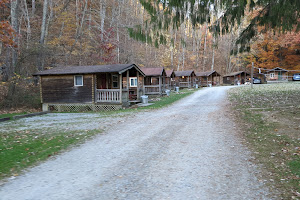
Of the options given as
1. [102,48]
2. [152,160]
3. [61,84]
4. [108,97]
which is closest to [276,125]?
[152,160]

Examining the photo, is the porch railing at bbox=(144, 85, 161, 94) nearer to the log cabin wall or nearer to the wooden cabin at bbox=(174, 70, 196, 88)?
the log cabin wall

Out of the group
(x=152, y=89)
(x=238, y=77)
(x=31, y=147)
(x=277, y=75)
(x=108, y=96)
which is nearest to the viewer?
(x=31, y=147)

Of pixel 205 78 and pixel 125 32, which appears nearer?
pixel 125 32

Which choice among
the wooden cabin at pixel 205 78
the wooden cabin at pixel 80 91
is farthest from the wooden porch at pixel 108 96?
the wooden cabin at pixel 205 78

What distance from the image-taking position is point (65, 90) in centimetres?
1858

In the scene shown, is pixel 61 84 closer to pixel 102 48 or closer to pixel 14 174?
pixel 102 48

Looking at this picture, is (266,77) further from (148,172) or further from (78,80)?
(148,172)

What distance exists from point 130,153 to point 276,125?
6297mm

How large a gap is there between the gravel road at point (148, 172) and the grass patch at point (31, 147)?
1.37ft

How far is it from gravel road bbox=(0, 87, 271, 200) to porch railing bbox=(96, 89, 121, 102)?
10.5 meters

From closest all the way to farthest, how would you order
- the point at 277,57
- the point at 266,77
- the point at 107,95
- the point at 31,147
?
the point at 31,147 → the point at 107,95 → the point at 266,77 → the point at 277,57

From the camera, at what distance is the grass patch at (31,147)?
16.6 ft

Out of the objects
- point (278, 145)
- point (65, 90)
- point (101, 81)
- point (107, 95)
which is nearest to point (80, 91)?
point (65, 90)

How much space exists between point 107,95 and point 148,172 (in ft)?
45.9
